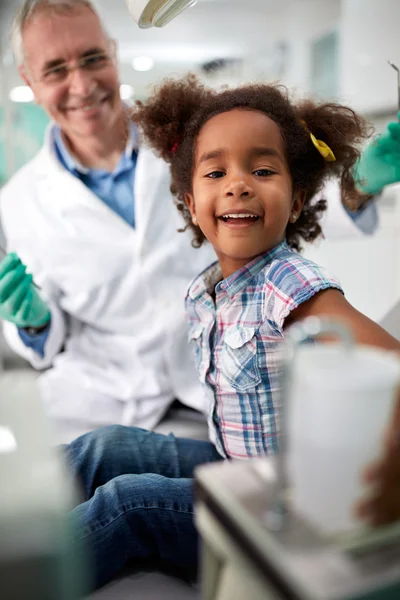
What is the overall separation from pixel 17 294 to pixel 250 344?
0.45 meters

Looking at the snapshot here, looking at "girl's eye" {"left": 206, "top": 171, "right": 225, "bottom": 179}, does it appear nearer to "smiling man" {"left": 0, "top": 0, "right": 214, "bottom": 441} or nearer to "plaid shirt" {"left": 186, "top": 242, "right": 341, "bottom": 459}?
"plaid shirt" {"left": 186, "top": 242, "right": 341, "bottom": 459}

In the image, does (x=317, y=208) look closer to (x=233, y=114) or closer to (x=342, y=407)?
(x=233, y=114)

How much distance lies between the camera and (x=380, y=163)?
918 mm

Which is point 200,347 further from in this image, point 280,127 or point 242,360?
point 280,127

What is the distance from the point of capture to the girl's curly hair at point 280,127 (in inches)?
31.3

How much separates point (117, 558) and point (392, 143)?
0.69 meters

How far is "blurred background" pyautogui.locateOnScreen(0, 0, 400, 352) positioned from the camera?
3.78ft

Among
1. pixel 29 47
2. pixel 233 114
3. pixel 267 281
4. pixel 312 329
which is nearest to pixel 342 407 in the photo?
pixel 312 329

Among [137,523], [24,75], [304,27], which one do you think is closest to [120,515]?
[137,523]

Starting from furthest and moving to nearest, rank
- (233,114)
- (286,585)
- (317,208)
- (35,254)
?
(35,254) → (317,208) → (233,114) → (286,585)

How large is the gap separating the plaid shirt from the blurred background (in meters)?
0.17

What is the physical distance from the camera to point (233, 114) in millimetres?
771

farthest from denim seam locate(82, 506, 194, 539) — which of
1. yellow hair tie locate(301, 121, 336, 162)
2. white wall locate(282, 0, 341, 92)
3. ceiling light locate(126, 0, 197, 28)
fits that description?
white wall locate(282, 0, 341, 92)

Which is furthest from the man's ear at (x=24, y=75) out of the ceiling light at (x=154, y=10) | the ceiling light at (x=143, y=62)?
the ceiling light at (x=143, y=62)
